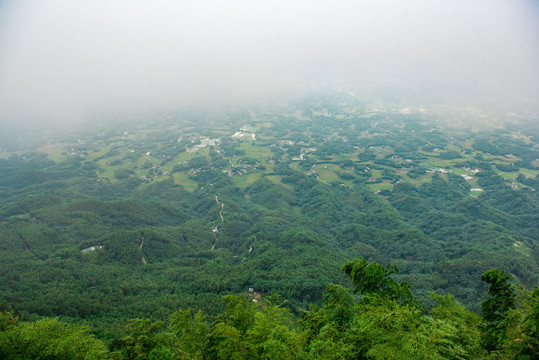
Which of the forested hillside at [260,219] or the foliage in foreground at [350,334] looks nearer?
the foliage in foreground at [350,334]

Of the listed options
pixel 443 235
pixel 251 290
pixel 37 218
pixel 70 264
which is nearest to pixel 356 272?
pixel 251 290

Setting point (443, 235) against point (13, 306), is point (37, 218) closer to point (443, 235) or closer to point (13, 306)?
point (13, 306)

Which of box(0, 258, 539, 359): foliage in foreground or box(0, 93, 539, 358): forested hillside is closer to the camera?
box(0, 258, 539, 359): foliage in foreground

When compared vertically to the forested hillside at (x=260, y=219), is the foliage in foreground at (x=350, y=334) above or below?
above

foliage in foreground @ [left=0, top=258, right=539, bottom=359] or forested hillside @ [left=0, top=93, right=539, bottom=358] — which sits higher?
foliage in foreground @ [left=0, top=258, right=539, bottom=359]
